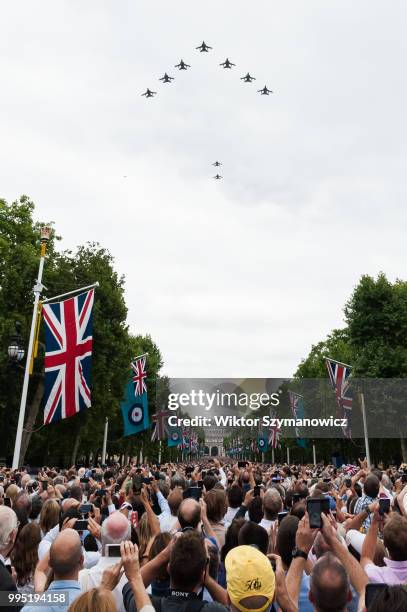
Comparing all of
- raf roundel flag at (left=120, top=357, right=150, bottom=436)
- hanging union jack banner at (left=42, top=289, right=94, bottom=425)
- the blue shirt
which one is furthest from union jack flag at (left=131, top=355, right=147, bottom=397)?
the blue shirt

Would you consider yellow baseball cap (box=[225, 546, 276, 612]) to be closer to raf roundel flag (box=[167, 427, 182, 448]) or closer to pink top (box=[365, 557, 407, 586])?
pink top (box=[365, 557, 407, 586])

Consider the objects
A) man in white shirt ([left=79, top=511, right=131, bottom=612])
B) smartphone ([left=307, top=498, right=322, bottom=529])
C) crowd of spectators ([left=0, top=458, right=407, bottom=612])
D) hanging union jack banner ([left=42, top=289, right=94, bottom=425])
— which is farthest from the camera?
hanging union jack banner ([left=42, top=289, right=94, bottom=425])

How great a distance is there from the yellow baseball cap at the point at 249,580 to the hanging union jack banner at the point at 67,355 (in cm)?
1682

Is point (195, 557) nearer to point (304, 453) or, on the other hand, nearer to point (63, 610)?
point (63, 610)

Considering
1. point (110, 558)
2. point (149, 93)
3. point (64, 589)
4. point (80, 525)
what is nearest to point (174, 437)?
point (149, 93)

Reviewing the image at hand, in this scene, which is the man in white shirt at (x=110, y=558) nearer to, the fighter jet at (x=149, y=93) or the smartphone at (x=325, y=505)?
the smartphone at (x=325, y=505)

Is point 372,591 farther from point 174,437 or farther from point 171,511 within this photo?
point 174,437

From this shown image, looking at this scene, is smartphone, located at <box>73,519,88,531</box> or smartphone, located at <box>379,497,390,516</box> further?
smartphone, located at <box>73,519,88,531</box>

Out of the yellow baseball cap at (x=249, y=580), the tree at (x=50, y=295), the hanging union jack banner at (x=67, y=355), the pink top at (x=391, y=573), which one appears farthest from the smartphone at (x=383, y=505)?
the tree at (x=50, y=295)

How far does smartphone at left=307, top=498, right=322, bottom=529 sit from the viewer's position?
3.67 m

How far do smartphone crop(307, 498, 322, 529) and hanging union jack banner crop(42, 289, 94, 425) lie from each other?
54.4ft

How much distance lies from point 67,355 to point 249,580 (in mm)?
17204

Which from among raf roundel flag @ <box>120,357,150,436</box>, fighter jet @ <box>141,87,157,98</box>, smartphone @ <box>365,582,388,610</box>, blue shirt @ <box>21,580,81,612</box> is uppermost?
fighter jet @ <box>141,87,157,98</box>

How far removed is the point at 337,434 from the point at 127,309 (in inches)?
1151
